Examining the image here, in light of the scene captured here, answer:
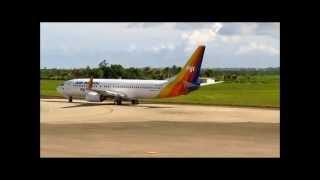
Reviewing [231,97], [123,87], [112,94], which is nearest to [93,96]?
[112,94]

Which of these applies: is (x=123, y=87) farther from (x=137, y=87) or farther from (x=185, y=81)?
(x=185, y=81)

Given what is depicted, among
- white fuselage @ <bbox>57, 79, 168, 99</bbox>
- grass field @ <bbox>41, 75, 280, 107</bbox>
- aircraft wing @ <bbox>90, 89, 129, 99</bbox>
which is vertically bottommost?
grass field @ <bbox>41, 75, 280, 107</bbox>

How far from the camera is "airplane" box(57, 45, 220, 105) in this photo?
95.6 feet

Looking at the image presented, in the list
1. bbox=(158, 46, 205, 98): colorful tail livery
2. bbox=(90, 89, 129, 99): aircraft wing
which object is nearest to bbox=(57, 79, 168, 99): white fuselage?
bbox=(90, 89, 129, 99): aircraft wing

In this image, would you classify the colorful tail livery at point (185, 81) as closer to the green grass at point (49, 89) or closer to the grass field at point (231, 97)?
the grass field at point (231, 97)

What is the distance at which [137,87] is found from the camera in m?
30.1

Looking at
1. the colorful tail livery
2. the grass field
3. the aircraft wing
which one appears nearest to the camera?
the colorful tail livery

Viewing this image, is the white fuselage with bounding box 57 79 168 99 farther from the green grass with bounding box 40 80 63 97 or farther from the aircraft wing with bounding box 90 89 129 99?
the green grass with bounding box 40 80 63 97

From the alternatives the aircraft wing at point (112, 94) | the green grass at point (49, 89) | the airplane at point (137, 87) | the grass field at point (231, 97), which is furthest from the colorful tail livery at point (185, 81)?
the green grass at point (49, 89)

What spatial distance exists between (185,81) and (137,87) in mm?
2960
